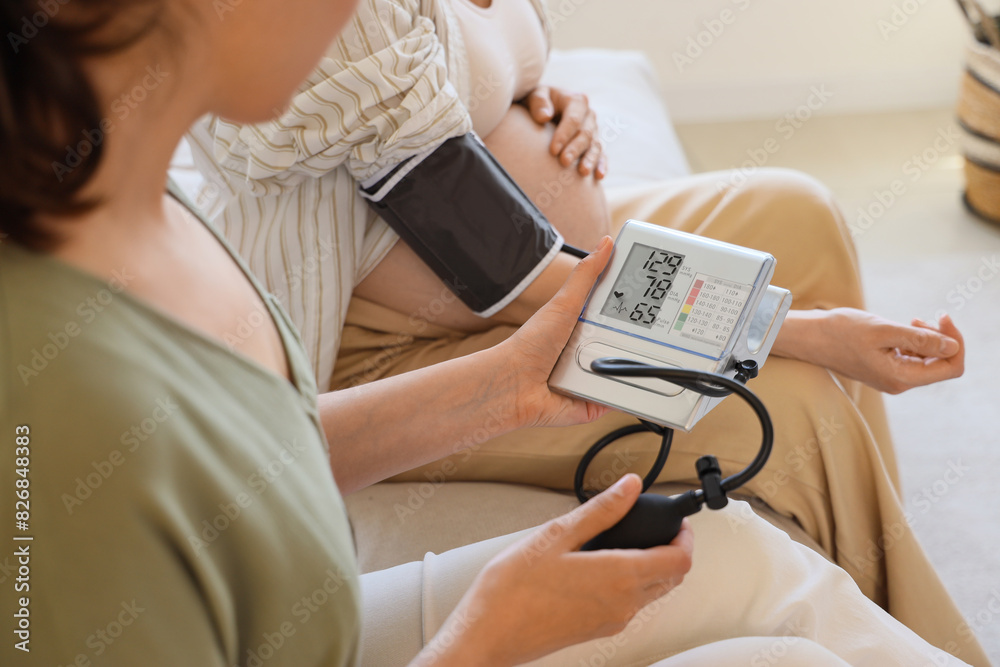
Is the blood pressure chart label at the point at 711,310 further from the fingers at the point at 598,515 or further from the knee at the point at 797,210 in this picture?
the knee at the point at 797,210

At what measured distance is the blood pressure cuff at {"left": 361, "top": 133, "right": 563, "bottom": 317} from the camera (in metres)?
0.84

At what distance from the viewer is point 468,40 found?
0.93 metres

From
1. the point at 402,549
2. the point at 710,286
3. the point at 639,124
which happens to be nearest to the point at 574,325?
the point at 710,286

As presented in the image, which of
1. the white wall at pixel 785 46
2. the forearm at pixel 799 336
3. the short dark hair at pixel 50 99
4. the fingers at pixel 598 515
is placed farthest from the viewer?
the white wall at pixel 785 46

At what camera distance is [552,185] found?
39.4 inches

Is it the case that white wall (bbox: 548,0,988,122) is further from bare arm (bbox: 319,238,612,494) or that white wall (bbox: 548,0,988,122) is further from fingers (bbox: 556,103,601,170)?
bare arm (bbox: 319,238,612,494)

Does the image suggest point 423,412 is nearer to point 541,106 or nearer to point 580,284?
point 580,284

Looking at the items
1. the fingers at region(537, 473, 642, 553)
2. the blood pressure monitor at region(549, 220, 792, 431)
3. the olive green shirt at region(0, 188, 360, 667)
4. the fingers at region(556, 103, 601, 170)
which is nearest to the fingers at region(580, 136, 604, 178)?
the fingers at region(556, 103, 601, 170)

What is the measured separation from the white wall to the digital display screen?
7.09ft

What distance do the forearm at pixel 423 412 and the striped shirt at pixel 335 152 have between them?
18cm

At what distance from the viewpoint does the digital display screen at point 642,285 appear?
2.39ft

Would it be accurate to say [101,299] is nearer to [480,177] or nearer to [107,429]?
[107,429]

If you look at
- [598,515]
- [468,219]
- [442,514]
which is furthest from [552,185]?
[598,515]

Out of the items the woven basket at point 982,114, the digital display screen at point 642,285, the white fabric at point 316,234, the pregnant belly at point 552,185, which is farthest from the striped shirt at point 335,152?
the woven basket at point 982,114
